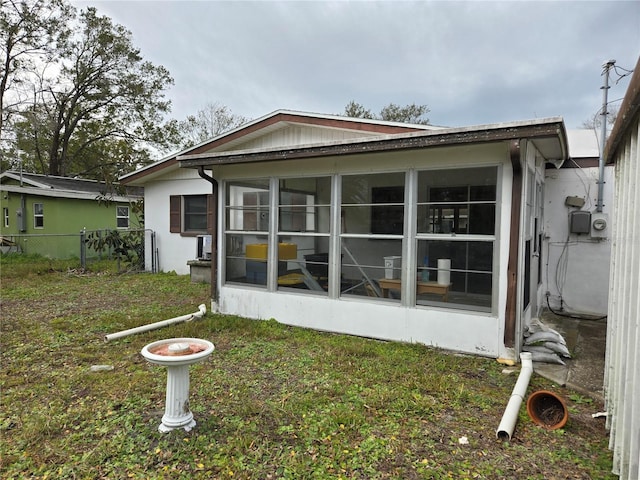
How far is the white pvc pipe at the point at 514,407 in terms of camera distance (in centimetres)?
249

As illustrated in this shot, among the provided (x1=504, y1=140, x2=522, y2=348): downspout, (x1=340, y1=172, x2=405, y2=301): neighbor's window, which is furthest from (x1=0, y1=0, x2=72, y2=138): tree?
(x1=504, y1=140, x2=522, y2=348): downspout

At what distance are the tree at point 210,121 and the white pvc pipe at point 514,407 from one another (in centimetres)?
2001

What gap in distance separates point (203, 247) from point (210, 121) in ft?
46.1

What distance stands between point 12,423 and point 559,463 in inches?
140

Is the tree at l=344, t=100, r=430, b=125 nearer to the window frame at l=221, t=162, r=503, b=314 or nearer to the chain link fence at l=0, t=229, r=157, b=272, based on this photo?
the chain link fence at l=0, t=229, r=157, b=272

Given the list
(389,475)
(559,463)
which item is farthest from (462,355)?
(389,475)

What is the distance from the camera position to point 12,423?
2664 millimetres

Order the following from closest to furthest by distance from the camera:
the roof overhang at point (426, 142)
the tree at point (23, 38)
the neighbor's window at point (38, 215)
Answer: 1. the roof overhang at point (426, 142)
2. the neighbor's window at point (38, 215)
3. the tree at point (23, 38)

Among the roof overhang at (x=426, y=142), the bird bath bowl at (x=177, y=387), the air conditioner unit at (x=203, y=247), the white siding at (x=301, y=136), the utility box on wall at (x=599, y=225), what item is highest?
the white siding at (x=301, y=136)

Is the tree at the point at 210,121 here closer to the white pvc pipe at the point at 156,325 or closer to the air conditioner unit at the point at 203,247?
the air conditioner unit at the point at 203,247

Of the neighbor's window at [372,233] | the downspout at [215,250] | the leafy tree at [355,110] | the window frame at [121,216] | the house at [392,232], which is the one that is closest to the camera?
the house at [392,232]

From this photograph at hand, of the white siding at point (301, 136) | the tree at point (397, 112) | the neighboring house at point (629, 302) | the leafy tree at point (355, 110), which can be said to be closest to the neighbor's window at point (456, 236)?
the neighboring house at point (629, 302)

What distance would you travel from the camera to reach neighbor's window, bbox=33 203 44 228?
12758 millimetres

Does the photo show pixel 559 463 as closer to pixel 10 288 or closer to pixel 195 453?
pixel 195 453
